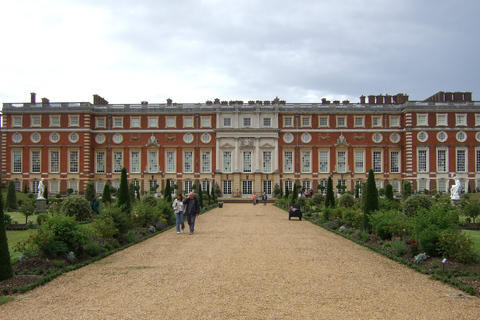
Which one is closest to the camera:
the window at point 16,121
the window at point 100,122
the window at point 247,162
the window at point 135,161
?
Answer: the window at point 16,121

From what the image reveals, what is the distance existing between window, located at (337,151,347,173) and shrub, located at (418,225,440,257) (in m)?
34.4

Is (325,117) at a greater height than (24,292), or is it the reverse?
(325,117)

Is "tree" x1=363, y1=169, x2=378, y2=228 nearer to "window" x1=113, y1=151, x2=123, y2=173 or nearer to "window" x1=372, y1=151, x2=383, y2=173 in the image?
"window" x1=372, y1=151, x2=383, y2=173

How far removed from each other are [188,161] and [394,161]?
2011cm

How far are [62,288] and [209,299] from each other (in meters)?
2.66

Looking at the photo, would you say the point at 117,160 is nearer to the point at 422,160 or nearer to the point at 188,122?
the point at 188,122

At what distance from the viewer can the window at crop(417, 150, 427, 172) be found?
42312 millimetres

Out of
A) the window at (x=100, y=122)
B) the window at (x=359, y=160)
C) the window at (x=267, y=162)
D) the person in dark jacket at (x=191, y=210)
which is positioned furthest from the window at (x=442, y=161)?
the person in dark jacket at (x=191, y=210)

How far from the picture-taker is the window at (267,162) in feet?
145

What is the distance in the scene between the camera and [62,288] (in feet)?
24.7

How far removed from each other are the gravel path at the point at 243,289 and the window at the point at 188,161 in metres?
32.4

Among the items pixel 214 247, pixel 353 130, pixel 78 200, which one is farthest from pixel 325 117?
pixel 214 247

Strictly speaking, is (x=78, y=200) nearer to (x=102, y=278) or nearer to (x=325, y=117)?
(x=102, y=278)

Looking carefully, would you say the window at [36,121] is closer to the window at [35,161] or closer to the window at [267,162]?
the window at [35,161]
